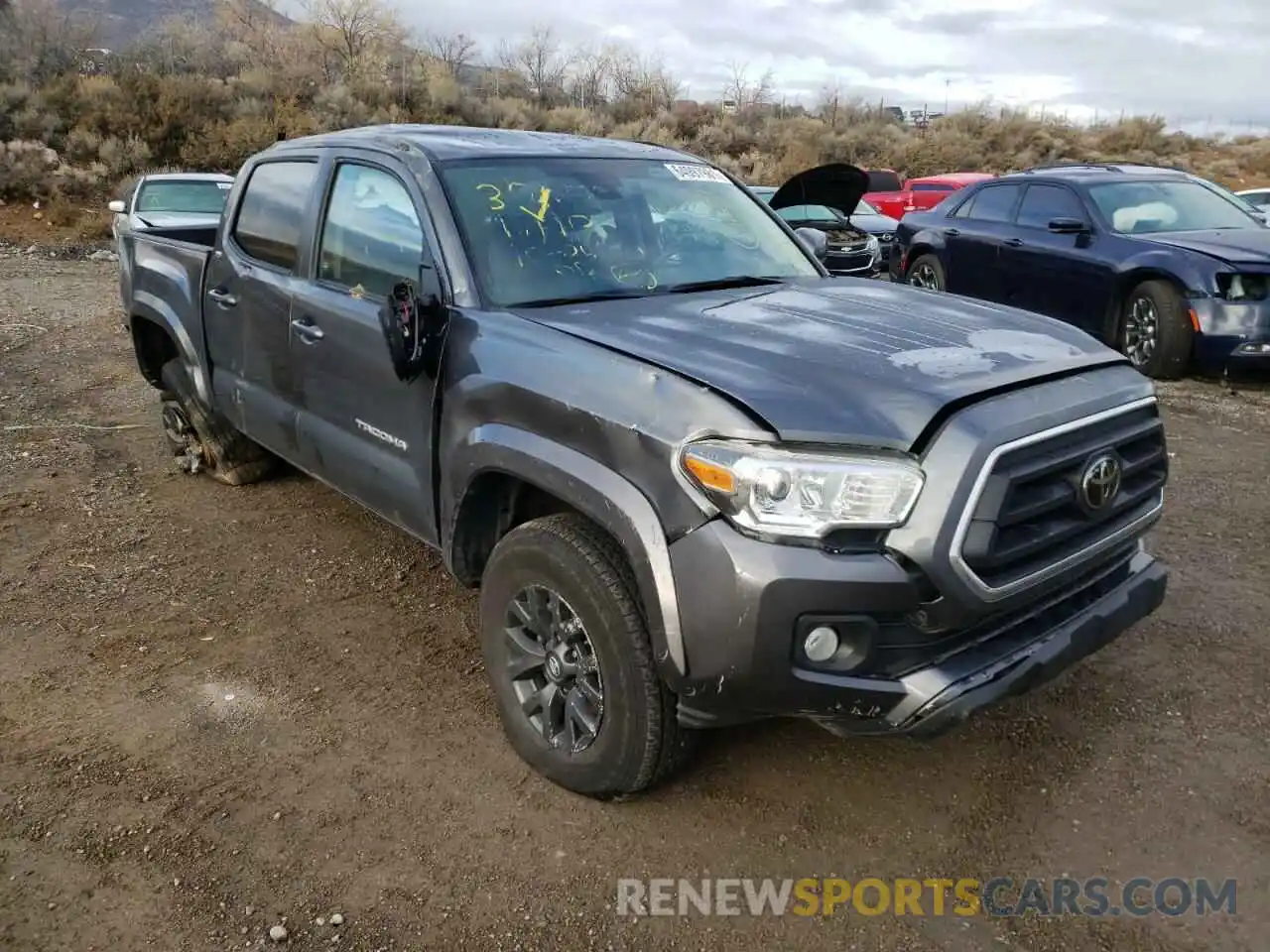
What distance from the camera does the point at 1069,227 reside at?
27.9 feet

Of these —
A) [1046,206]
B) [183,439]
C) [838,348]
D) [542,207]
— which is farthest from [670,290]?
[1046,206]

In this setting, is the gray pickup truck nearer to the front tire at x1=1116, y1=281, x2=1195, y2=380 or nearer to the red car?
the front tire at x1=1116, y1=281, x2=1195, y2=380

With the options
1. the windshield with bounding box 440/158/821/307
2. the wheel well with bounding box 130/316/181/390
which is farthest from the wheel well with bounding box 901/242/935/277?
the wheel well with bounding box 130/316/181/390

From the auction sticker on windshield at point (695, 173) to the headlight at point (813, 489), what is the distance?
207cm

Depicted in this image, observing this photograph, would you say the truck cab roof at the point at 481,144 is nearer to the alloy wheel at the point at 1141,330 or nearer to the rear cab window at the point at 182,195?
the alloy wheel at the point at 1141,330

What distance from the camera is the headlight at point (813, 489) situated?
93.8 inches

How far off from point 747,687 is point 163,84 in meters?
27.6

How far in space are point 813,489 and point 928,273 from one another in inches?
349

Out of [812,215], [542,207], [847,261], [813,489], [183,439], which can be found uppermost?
[542,207]

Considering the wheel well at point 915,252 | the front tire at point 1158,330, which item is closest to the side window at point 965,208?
the wheel well at point 915,252

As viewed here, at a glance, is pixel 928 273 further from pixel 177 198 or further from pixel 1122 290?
pixel 177 198

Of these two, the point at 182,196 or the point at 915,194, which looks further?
the point at 915,194

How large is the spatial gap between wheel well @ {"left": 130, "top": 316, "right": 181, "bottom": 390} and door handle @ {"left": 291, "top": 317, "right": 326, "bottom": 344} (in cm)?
220

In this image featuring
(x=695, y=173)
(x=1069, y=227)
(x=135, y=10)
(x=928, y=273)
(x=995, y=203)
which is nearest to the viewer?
(x=695, y=173)
